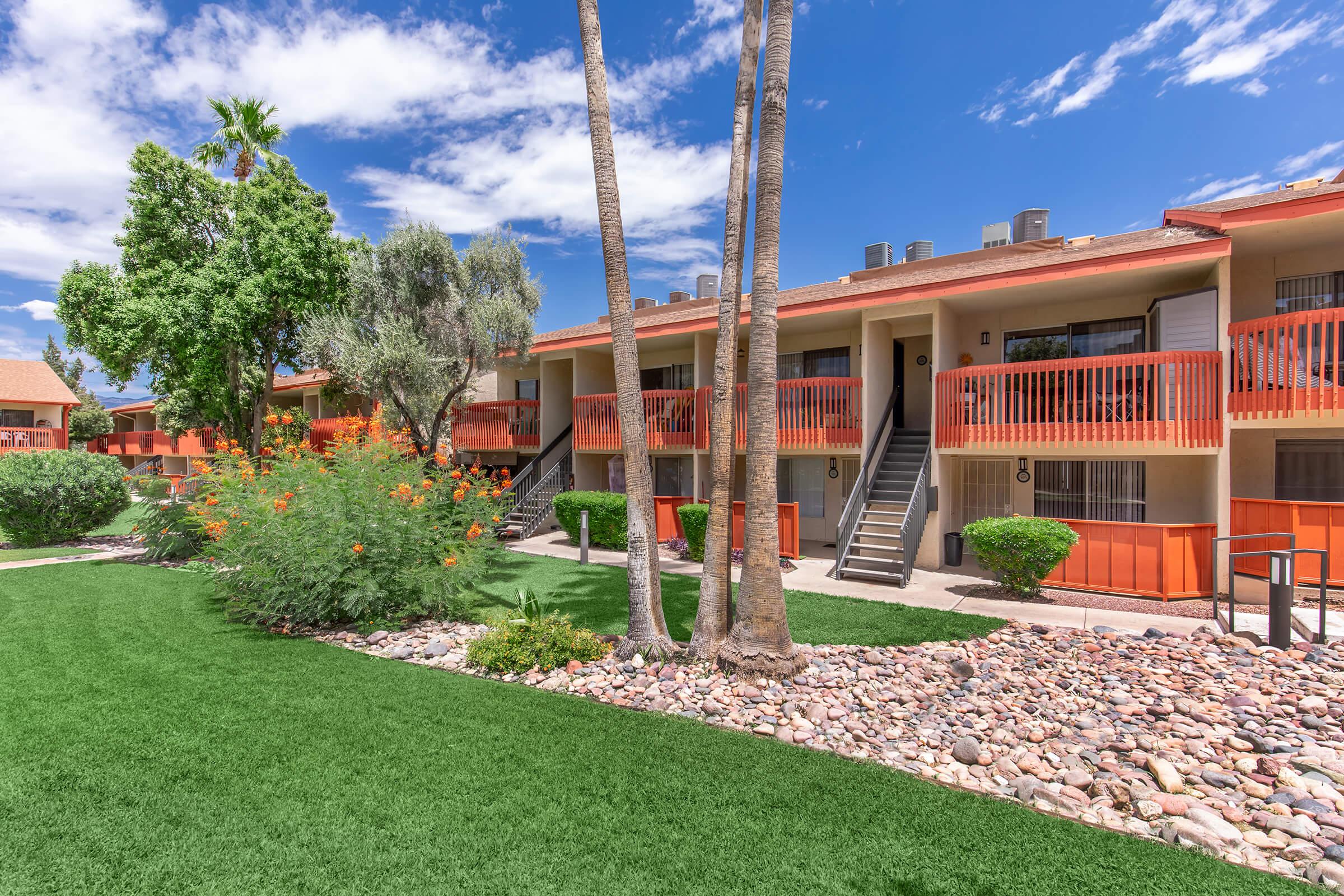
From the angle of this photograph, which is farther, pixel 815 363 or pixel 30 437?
pixel 30 437

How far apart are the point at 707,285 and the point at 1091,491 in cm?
1264

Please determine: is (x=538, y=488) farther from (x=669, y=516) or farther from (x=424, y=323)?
(x=424, y=323)

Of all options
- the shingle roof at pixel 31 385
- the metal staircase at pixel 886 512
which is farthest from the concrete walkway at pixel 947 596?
the shingle roof at pixel 31 385

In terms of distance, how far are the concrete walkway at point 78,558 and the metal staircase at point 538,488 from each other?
25.7 ft

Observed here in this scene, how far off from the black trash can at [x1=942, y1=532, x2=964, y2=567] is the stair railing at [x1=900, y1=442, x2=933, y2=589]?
47cm

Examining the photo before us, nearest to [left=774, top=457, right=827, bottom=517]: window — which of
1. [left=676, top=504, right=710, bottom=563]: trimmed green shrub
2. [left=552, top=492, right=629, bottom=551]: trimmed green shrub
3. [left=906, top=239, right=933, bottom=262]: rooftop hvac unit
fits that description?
[left=676, top=504, right=710, bottom=563]: trimmed green shrub

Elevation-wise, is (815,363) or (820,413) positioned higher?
(815,363)

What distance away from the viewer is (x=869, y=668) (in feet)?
19.6

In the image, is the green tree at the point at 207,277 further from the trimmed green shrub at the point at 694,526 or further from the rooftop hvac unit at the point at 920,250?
the rooftop hvac unit at the point at 920,250

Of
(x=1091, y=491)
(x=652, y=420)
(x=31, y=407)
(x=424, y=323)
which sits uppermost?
(x=424, y=323)

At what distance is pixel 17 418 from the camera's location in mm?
27500

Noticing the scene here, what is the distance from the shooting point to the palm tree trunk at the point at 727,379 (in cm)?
605

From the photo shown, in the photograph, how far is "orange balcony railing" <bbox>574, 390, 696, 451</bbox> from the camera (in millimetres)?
14609

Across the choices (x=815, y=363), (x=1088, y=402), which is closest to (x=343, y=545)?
(x=1088, y=402)
